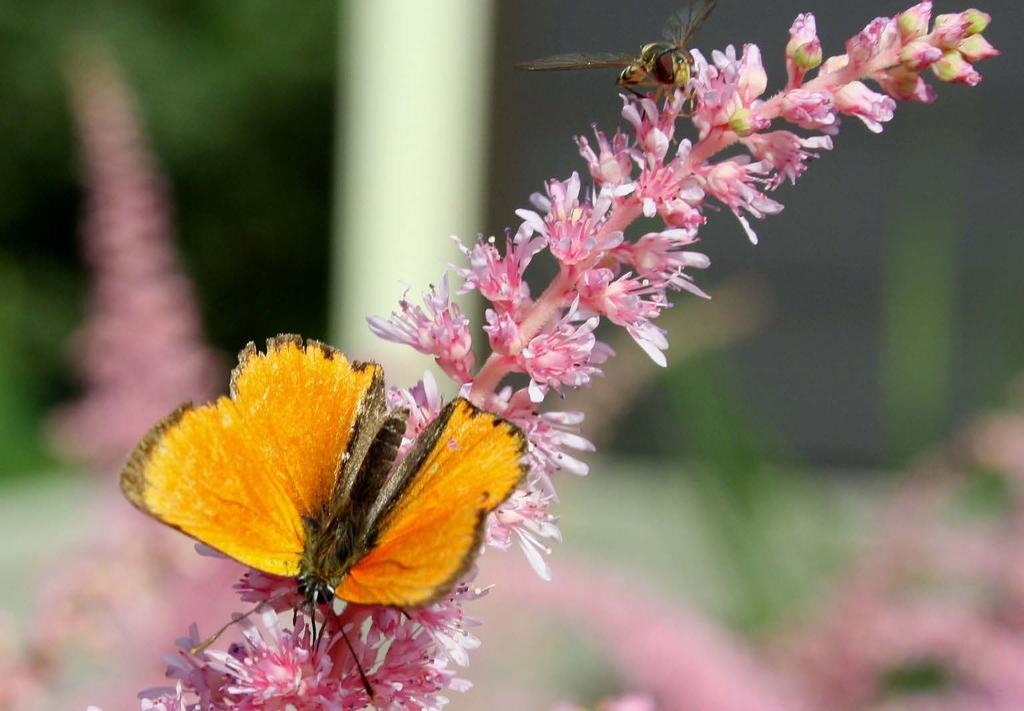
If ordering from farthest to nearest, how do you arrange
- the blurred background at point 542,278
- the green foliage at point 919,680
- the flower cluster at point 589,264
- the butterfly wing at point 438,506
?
1. the green foliage at point 919,680
2. the blurred background at point 542,278
3. the flower cluster at point 589,264
4. the butterfly wing at point 438,506

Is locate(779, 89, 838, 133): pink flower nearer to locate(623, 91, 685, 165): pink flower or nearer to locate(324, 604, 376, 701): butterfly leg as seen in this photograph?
locate(623, 91, 685, 165): pink flower

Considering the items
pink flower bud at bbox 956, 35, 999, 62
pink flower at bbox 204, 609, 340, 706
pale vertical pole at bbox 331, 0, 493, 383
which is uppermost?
pale vertical pole at bbox 331, 0, 493, 383

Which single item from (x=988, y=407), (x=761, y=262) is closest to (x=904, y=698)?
(x=988, y=407)

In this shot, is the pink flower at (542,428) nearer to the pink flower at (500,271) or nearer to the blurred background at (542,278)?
the pink flower at (500,271)

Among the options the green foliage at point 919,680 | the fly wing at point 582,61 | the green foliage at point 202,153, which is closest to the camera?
the fly wing at point 582,61

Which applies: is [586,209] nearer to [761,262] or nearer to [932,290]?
[932,290]

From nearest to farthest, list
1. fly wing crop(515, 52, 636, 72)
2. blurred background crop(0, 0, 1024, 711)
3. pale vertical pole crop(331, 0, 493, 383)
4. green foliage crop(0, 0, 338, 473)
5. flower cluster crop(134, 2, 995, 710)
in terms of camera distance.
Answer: flower cluster crop(134, 2, 995, 710) < fly wing crop(515, 52, 636, 72) < blurred background crop(0, 0, 1024, 711) < pale vertical pole crop(331, 0, 493, 383) < green foliage crop(0, 0, 338, 473)

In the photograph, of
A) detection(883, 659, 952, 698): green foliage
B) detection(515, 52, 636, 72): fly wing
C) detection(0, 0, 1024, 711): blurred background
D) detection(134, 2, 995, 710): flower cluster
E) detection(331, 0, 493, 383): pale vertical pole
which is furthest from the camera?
detection(331, 0, 493, 383): pale vertical pole

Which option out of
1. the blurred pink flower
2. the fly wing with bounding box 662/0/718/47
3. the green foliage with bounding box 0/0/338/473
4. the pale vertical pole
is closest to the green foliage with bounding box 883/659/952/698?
the blurred pink flower

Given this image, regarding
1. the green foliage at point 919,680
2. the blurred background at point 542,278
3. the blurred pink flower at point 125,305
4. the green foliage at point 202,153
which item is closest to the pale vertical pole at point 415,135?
the blurred background at point 542,278
